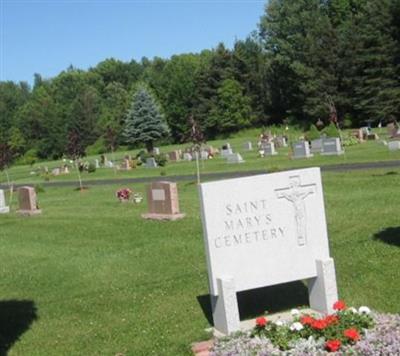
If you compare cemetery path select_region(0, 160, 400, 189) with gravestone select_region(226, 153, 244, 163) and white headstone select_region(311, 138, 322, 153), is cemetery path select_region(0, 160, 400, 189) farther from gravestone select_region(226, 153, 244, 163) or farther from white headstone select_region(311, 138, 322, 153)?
white headstone select_region(311, 138, 322, 153)

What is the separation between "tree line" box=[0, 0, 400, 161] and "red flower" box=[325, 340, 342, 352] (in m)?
34.4

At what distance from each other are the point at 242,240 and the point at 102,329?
225 centimetres

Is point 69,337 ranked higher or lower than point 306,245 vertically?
lower

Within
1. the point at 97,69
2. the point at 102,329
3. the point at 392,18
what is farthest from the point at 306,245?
the point at 97,69

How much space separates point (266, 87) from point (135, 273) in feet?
244

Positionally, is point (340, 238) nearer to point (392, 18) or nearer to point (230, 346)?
point (230, 346)

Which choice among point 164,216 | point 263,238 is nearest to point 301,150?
point 164,216

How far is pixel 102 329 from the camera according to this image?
8.38 meters

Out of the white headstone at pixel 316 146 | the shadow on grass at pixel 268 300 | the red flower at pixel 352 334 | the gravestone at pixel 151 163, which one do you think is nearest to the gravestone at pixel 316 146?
the white headstone at pixel 316 146

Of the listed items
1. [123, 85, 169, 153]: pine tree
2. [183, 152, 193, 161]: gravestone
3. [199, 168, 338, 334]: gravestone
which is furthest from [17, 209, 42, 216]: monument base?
[123, 85, 169, 153]: pine tree

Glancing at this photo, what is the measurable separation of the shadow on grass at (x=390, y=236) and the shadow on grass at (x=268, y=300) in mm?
2543

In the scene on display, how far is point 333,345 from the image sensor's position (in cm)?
584

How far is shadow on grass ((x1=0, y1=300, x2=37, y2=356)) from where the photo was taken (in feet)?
27.4

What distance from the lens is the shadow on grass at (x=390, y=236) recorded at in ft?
37.1
